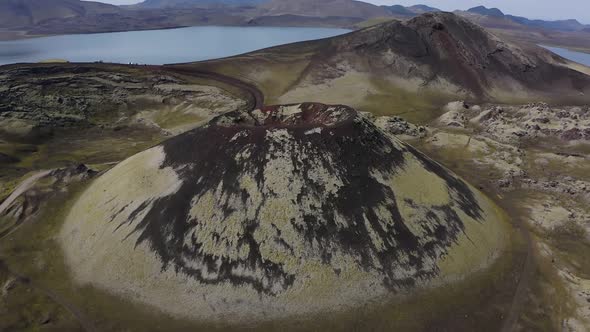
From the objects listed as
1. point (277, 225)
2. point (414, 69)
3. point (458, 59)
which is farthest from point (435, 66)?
point (277, 225)

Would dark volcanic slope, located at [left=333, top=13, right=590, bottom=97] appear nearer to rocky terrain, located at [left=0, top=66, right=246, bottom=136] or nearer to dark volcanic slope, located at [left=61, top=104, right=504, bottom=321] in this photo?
rocky terrain, located at [left=0, top=66, right=246, bottom=136]

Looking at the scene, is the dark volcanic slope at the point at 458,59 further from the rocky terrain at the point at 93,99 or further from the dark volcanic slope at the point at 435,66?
the rocky terrain at the point at 93,99

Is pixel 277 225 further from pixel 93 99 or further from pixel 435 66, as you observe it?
pixel 435 66

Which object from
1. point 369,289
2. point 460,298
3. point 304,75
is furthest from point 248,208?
point 304,75

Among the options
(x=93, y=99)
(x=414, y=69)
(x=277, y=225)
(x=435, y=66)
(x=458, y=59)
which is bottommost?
(x=277, y=225)

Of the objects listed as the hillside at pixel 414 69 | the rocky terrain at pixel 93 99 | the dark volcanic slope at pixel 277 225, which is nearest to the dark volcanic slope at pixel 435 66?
the hillside at pixel 414 69

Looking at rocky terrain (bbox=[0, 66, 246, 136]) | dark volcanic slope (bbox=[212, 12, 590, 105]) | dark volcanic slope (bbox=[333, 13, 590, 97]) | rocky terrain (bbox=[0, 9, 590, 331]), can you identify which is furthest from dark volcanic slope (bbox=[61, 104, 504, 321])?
dark volcanic slope (bbox=[333, 13, 590, 97])

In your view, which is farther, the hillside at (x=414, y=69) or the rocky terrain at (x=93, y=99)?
the hillside at (x=414, y=69)

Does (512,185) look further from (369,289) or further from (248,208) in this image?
(248,208)

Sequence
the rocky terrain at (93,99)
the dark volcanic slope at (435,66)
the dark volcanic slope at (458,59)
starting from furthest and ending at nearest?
the dark volcanic slope at (458,59) → the dark volcanic slope at (435,66) → the rocky terrain at (93,99)
